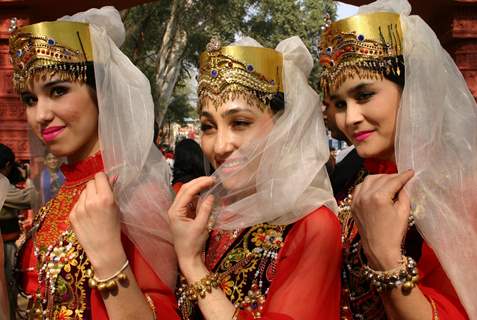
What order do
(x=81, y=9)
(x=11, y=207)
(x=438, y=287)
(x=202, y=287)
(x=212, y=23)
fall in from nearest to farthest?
(x=438, y=287)
(x=202, y=287)
(x=11, y=207)
(x=81, y=9)
(x=212, y=23)

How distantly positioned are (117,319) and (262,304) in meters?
0.45

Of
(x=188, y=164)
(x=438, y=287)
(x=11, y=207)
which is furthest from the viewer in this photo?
(x=188, y=164)

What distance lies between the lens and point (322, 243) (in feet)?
5.71

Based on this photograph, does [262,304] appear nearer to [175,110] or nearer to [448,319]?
[448,319]

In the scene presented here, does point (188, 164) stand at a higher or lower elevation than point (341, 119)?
lower

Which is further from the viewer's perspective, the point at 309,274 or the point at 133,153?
the point at 133,153

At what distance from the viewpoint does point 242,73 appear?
6.86ft

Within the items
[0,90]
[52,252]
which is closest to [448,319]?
[52,252]

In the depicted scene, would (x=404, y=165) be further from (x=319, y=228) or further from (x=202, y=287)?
(x=202, y=287)

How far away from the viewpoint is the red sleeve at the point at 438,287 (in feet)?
5.03

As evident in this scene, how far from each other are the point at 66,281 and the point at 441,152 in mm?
1242

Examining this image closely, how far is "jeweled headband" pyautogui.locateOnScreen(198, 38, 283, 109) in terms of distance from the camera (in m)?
2.06

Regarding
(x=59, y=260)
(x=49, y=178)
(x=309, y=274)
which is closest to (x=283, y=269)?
(x=309, y=274)

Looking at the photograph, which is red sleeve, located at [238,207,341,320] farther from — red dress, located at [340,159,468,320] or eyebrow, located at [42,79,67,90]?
eyebrow, located at [42,79,67,90]
